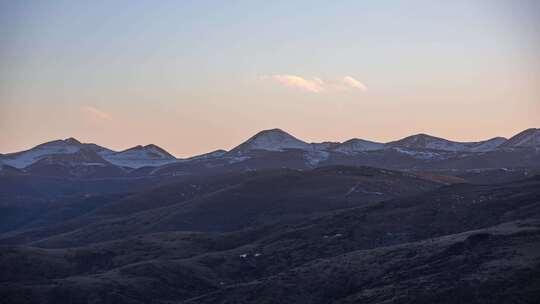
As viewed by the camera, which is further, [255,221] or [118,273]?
[255,221]

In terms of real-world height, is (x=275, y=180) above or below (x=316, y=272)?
above

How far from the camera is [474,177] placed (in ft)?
632

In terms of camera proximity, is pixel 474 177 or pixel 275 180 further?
pixel 474 177

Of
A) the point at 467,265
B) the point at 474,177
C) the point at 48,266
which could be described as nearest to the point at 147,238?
the point at 48,266

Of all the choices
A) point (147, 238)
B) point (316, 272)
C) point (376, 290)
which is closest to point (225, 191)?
point (147, 238)

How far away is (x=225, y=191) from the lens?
16150cm

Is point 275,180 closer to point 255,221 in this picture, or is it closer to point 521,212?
point 255,221

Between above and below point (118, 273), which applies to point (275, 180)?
above

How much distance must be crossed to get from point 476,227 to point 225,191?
7577 centimetres

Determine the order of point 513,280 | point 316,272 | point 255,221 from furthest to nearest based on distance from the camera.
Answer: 1. point 255,221
2. point 316,272
3. point 513,280

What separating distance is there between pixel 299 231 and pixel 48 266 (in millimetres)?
27841

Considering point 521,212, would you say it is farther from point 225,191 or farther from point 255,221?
point 225,191

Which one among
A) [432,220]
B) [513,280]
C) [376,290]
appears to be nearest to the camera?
[513,280]

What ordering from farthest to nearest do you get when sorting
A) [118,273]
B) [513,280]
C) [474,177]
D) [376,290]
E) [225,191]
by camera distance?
1. [474,177]
2. [225,191]
3. [118,273]
4. [376,290]
5. [513,280]
